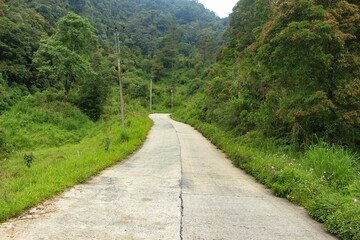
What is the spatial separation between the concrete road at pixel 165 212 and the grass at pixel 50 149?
475 millimetres

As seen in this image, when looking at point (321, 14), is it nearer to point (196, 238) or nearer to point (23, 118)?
point (196, 238)

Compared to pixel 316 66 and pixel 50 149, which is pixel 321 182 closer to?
Answer: pixel 316 66

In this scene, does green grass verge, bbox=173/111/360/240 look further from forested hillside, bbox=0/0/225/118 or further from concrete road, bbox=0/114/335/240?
forested hillside, bbox=0/0/225/118

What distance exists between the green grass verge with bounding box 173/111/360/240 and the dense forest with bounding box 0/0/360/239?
2 cm

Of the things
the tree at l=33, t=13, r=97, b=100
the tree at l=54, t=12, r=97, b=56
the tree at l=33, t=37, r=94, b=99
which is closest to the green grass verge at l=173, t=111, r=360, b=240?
the tree at l=33, t=37, r=94, b=99

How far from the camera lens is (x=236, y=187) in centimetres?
888

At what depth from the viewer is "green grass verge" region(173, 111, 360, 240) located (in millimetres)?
5629

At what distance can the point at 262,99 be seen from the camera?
749 inches

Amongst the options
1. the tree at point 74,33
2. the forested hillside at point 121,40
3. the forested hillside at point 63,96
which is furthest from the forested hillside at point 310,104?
the tree at point 74,33

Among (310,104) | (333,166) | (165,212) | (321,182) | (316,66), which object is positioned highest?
(316,66)

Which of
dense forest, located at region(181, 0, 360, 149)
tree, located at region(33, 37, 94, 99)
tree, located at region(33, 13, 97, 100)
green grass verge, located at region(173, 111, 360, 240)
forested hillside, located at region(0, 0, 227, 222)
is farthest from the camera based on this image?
tree, located at region(33, 13, 97, 100)

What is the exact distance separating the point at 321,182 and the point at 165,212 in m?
3.79

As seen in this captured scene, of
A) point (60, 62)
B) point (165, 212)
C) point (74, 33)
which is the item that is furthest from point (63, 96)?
point (165, 212)

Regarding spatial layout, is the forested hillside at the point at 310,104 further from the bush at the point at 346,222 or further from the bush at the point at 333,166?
the bush at the point at 346,222
